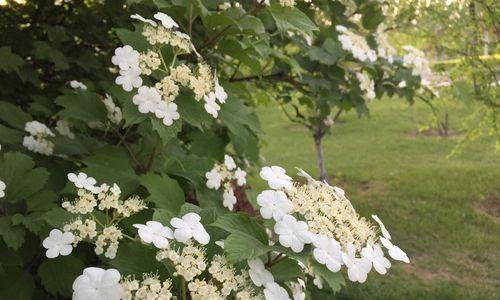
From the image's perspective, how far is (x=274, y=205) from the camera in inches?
48.4

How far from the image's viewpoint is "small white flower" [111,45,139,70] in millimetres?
1538

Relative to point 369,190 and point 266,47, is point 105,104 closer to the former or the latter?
point 266,47

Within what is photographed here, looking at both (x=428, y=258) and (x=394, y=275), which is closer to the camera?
(x=394, y=275)

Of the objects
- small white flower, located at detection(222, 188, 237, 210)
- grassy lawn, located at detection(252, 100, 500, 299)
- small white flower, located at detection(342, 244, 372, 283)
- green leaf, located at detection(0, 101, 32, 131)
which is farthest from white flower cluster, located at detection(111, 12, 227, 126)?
grassy lawn, located at detection(252, 100, 500, 299)

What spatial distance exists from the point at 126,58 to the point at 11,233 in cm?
56

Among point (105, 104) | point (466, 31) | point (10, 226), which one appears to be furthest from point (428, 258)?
point (10, 226)

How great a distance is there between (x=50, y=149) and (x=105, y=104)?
282mm

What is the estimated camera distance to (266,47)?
209cm

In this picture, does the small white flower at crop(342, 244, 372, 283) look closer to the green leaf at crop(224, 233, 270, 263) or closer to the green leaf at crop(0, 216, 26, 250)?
the green leaf at crop(224, 233, 270, 263)

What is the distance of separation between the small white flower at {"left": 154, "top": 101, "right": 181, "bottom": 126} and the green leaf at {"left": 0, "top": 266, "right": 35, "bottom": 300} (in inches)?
25.5

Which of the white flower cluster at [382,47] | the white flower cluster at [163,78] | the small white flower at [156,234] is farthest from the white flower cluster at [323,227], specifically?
the white flower cluster at [382,47]

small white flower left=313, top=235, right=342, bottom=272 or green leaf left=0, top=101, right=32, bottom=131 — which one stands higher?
small white flower left=313, top=235, right=342, bottom=272

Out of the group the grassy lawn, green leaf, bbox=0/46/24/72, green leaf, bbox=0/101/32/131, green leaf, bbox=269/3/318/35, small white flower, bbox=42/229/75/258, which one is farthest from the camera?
the grassy lawn

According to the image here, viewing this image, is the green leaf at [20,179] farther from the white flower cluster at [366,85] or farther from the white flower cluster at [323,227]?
the white flower cluster at [366,85]
